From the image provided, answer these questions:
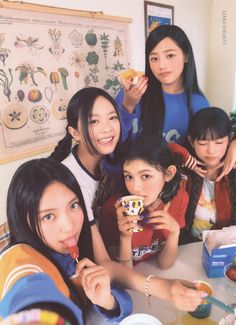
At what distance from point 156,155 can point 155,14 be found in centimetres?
164

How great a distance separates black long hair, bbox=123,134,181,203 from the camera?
122 cm

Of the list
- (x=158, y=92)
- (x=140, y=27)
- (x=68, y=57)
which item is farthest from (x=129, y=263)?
(x=140, y=27)

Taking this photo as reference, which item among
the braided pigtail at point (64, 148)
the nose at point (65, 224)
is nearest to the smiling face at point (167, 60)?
the braided pigtail at point (64, 148)

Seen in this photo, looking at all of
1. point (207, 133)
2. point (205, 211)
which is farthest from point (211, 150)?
point (205, 211)

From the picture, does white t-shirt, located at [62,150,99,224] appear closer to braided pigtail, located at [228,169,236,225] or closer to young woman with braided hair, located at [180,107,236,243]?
young woman with braided hair, located at [180,107,236,243]

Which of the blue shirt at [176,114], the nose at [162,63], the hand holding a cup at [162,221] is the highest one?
the nose at [162,63]

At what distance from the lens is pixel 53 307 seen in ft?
1.72

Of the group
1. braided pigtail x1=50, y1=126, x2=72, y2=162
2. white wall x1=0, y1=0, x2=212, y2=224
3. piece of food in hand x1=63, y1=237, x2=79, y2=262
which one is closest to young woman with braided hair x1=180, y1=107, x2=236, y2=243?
braided pigtail x1=50, y1=126, x2=72, y2=162

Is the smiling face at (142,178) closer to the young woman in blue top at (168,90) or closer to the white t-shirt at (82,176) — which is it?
the white t-shirt at (82,176)

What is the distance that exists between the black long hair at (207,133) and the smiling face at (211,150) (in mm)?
20

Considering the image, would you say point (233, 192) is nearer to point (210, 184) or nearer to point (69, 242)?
point (210, 184)

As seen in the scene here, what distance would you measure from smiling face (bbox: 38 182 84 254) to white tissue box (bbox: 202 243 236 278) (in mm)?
498

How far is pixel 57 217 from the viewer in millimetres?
850

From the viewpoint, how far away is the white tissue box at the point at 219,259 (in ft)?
3.45
